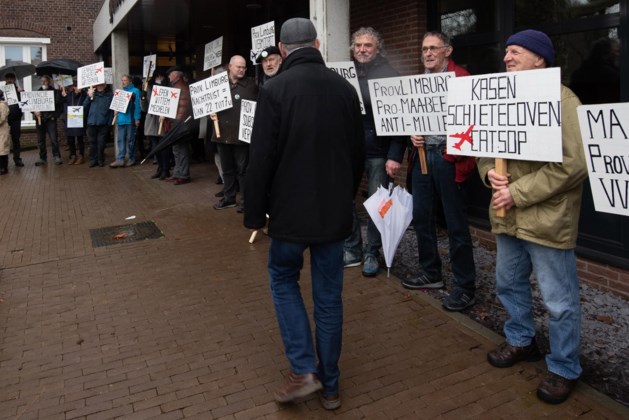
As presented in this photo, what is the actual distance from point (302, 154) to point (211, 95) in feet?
17.1

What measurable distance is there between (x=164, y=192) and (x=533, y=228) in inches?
297

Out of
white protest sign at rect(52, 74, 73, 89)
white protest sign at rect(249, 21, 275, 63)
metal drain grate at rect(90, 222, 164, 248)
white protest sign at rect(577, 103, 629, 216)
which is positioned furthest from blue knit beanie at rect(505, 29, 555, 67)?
white protest sign at rect(52, 74, 73, 89)

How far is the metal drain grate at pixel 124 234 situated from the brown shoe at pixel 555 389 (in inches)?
191

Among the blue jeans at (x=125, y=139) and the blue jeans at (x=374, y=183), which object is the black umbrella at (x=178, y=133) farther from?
the blue jeans at (x=374, y=183)

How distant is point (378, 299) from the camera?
448cm

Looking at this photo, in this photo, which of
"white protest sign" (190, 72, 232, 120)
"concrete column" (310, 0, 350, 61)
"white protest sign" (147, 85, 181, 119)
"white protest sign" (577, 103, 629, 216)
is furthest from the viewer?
"white protest sign" (147, 85, 181, 119)

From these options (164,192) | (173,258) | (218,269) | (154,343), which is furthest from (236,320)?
(164,192)

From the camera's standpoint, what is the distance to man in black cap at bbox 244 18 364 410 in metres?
2.72

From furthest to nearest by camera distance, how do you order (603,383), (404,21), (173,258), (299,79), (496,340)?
(404,21), (173,258), (496,340), (603,383), (299,79)

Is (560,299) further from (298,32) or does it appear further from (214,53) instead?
(214,53)

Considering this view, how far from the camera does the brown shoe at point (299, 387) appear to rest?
2889 mm

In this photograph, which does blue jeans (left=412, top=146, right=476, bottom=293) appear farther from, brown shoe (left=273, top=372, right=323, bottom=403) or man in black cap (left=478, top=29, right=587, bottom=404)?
brown shoe (left=273, top=372, right=323, bottom=403)

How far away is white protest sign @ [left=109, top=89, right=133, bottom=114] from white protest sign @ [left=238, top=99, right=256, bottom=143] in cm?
584

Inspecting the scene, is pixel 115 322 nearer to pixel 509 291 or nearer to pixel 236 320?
pixel 236 320
